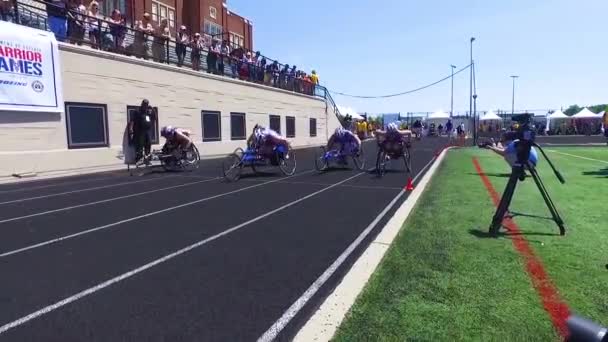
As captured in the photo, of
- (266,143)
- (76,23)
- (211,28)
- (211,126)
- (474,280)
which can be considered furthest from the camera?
(211,28)

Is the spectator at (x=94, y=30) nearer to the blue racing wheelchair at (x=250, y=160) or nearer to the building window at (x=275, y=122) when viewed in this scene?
the blue racing wheelchair at (x=250, y=160)

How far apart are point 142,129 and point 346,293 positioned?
1473 cm

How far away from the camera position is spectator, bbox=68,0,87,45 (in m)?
15.5

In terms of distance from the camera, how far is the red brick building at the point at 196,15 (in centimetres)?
2924

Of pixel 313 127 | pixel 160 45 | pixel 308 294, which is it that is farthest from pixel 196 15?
pixel 308 294

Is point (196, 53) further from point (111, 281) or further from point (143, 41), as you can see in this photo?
point (111, 281)

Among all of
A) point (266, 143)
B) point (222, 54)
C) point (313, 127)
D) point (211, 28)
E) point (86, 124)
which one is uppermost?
point (211, 28)

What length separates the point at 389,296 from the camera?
4395 millimetres

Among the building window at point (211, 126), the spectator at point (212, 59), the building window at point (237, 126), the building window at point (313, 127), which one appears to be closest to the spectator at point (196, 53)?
the spectator at point (212, 59)

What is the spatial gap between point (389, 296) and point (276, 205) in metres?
5.47

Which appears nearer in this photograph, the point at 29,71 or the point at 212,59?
the point at 29,71

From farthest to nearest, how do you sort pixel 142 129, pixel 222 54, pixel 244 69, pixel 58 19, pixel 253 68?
pixel 253 68, pixel 244 69, pixel 222 54, pixel 142 129, pixel 58 19

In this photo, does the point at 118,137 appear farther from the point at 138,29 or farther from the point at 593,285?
the point at 593,285

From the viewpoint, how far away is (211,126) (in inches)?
925
